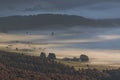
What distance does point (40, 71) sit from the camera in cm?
14838

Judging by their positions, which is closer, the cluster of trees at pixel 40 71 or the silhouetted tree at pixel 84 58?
the cluster of trees at pixel 40 71

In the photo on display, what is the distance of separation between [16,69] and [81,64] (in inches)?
1178

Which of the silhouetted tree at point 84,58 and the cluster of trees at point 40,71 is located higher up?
the silhouetted tree at point 84,58

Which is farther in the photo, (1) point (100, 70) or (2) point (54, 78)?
(1) point (100, 70)

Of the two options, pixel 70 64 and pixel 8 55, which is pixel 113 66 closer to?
pixel 70 64

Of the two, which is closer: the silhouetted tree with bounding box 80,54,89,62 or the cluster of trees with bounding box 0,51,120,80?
the cluster of trees with bounding box 0,51,120,80

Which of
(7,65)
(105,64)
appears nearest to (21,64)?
(7,65)

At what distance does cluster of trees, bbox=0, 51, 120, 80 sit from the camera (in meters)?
139

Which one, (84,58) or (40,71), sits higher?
(84,58)

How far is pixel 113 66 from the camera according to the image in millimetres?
168750

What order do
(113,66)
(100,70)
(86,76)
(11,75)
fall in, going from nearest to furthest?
(11,75) → (86,76) → (100,70) → (113,66)

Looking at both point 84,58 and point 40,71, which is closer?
point 40,71

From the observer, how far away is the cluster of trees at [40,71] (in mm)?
139375

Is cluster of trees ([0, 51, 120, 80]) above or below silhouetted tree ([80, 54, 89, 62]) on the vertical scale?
below
